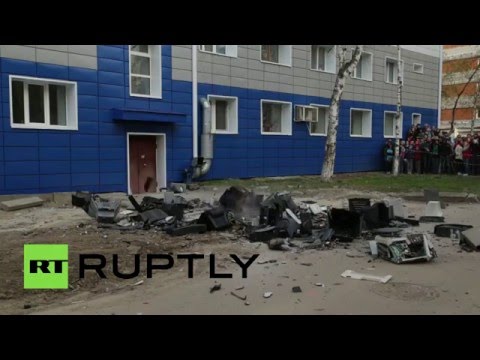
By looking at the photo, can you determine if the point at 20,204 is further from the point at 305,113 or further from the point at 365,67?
the point at 365,67

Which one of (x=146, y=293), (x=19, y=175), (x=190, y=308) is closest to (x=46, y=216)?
(x=19, y=175)

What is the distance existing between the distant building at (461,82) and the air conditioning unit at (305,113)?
1967 centimetres

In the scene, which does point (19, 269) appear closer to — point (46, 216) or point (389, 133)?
point (46, 216)

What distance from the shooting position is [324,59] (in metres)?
24.3

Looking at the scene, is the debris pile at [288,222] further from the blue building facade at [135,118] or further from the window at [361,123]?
the window at [361,123]

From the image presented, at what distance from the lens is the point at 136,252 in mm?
7383

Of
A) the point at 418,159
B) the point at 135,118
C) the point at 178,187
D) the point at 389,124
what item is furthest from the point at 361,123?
the point at 135,118

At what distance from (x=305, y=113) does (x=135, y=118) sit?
9.06m

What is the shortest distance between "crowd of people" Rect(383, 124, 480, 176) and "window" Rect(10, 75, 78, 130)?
694 inches

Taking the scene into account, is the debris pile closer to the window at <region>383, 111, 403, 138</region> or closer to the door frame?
the door frame

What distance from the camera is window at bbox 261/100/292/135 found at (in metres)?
22.0

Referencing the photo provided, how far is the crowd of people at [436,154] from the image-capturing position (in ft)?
79.0

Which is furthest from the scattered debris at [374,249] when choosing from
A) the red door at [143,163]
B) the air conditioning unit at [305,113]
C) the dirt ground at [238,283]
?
the air conditioning unit at [305,113]

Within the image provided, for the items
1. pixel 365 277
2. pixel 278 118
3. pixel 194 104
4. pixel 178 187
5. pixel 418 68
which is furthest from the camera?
pixel 418 68
